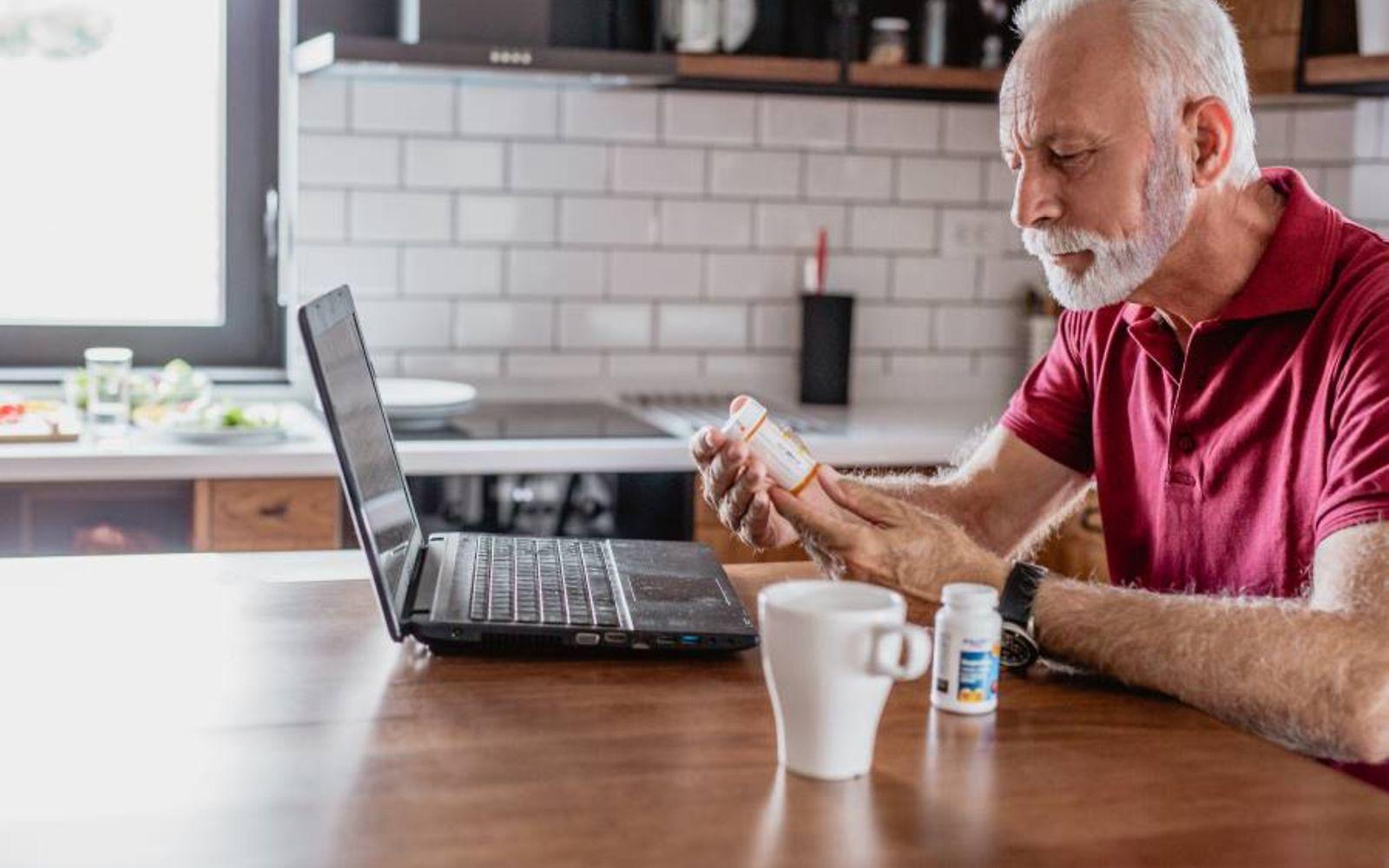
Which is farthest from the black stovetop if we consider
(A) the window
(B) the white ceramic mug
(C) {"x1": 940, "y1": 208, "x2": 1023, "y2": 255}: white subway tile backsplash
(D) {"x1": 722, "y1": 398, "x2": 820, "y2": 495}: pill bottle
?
(B) the white ceramic mug

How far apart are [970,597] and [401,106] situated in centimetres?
229

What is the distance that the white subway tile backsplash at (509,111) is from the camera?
3.39 m

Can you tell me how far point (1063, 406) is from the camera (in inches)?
84.4

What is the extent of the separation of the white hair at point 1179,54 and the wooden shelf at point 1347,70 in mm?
1402

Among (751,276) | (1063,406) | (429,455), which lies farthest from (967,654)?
(751,276)

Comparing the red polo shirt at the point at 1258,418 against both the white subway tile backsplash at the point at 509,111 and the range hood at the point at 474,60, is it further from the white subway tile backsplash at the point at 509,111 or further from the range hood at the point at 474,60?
the white subway tile backsplash at the point at 509,111

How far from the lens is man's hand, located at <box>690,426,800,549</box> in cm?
165

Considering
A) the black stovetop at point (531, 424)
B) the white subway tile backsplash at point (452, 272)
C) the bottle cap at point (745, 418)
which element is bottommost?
the black stovetop at point (531, 424)

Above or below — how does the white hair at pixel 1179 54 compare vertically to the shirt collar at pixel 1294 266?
above

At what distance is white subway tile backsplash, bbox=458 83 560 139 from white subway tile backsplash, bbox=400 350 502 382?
44cm

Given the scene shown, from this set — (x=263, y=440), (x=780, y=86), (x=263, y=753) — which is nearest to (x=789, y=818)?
(x=263, y=753)

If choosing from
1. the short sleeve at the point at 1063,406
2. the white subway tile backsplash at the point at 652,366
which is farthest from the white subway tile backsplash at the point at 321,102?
the short sleeve at the point at 1063,406

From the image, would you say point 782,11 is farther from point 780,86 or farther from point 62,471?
point 62,471

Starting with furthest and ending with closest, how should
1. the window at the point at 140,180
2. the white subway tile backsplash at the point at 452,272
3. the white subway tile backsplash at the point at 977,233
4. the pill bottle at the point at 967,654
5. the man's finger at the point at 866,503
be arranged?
the white subway tile backsplash at the point at 977,233
the white subway tile backsplash at the point at 452,272
the window at the point at 140,180
the man's finger at the point at 866,503
the pill bottle at the point at 967,654
